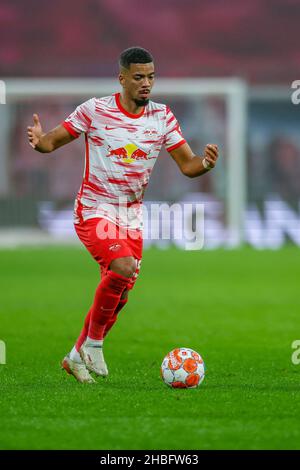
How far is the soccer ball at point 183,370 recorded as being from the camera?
24.9 ft

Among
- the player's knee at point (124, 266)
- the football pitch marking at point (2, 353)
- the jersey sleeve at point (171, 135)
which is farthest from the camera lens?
the football pitch marking at point (2, 353)

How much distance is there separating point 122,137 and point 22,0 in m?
28.4

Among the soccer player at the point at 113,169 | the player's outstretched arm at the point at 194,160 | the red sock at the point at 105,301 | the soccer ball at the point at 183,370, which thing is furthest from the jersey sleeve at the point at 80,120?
the soccer ball at the point at 183,370

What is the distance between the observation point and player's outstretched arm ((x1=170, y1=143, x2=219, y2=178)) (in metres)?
8.00

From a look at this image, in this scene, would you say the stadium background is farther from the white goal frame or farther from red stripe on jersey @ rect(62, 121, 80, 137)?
red stripe on jersey @ rect(62, 121, 80, 137)

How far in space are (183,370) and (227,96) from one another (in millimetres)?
19474

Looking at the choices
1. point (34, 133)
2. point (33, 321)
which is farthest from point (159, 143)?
point (33, 321)

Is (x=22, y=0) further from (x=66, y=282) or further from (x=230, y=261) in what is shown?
(x=66, y=282)

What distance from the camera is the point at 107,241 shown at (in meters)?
8.06

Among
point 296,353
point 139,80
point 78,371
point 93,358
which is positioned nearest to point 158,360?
point 296,353

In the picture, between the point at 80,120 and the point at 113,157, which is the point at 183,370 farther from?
the point at 80,120

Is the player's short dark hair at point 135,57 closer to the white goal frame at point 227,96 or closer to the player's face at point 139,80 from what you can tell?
the player's face at point 139,80

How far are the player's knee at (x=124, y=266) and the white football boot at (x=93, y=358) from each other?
607mm

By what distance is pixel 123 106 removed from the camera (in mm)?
8344
